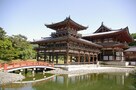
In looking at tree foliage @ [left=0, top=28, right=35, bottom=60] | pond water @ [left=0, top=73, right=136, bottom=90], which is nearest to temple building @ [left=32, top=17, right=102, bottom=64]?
tree foliage @ [left=0, top=28, right=35, bottom=60]

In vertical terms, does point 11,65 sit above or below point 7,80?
above

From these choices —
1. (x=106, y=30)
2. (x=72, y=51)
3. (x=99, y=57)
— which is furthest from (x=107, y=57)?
(x=72, y=51)

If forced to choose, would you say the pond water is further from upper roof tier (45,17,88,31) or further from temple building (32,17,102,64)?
upper roof tier (45,17,88,31)

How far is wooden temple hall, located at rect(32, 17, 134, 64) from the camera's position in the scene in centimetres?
3133

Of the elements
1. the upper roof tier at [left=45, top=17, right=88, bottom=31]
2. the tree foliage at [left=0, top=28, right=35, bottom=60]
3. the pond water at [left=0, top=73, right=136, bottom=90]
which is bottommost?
the pond water at [left=0, top=73, right=136, bottom=90]

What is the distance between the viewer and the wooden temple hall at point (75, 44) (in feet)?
103

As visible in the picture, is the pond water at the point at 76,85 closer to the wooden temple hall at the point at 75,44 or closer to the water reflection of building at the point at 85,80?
the water reflection of building at the point at 85,80

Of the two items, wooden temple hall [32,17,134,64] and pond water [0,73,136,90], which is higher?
wooden temple hall [32,17,134,64]

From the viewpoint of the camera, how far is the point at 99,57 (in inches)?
1721

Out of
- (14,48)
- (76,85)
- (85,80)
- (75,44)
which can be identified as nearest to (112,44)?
(75,44)

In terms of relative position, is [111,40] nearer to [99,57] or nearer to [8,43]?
[99,57]

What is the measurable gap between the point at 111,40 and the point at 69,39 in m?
16.9

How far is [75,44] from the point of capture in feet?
108

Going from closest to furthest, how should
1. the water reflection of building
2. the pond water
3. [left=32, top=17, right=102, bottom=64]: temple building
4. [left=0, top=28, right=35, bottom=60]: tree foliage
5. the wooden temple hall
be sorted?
1. the pond water
2. the water reflection of building
3. [left=32, top=17, right=102, bottom=64]: temple building
4. the wooden temple hall
5. [left=0, top=28, right=35, bottom=60]: tree foliage
